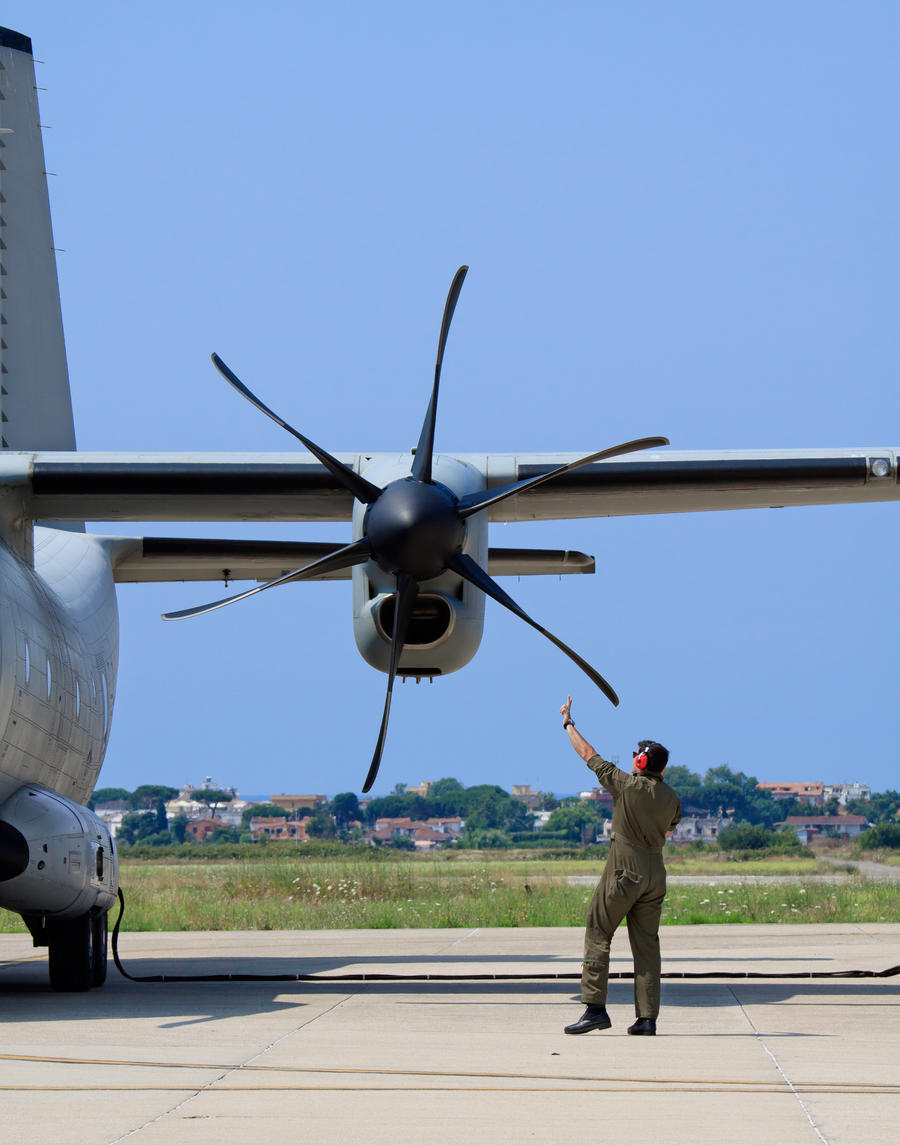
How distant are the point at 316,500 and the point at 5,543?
286cm

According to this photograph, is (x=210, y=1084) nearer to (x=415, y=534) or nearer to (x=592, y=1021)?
(x=592, y=1021)

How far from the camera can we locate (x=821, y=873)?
48.5 metres

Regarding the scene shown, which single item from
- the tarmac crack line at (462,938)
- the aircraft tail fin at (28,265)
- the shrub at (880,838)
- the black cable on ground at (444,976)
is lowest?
the shrub at (880,838)

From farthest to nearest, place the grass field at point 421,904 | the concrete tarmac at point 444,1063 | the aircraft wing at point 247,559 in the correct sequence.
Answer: the grass field at point 421,904, the aircraft wing at point 247,559, the concrete tarmac at point 444,1063

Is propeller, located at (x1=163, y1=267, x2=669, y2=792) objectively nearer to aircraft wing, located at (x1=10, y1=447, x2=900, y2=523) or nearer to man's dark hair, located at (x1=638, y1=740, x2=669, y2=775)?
aircraft wing, located at (x1=10, y1=447, x2=900, y2=523)

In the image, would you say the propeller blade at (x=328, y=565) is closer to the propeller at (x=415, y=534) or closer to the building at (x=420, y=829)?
the propeller at (x=415, y=534)

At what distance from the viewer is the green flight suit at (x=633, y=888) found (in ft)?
30.3

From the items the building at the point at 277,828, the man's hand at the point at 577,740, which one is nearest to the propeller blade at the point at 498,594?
the man's hand at the point at 577,740

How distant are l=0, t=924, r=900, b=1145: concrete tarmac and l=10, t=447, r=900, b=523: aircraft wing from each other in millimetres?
4445

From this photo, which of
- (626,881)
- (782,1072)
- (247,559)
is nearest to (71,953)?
(247,559)

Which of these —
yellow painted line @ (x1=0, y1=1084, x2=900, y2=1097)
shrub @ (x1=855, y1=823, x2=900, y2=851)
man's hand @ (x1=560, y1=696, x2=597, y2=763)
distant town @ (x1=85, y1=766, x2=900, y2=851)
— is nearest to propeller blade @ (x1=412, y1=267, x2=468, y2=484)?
man's hand @ (x1=560, y1=696, x2=597, y2=763)

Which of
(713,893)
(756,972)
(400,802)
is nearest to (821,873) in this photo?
(713,893)

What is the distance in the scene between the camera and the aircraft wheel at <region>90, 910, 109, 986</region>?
13.6 metres

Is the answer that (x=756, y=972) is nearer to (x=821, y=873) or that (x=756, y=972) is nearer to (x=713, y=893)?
(x=713, y=893)
